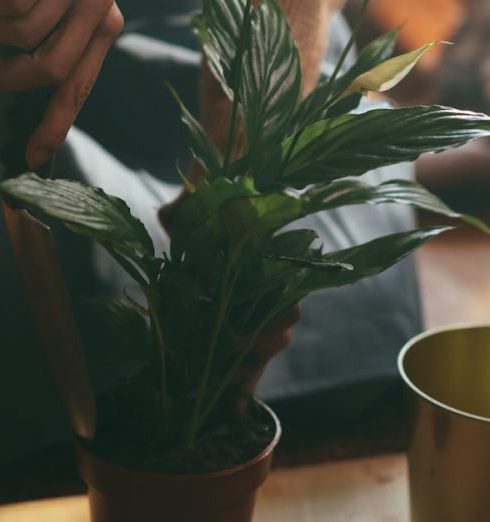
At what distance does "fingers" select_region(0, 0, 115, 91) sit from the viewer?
0.63 metres

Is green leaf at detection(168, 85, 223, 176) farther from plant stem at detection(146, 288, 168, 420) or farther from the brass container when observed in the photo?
the brass container

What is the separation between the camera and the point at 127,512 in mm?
706

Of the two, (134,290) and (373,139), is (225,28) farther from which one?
(134,290)

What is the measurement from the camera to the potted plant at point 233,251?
607 millimetres

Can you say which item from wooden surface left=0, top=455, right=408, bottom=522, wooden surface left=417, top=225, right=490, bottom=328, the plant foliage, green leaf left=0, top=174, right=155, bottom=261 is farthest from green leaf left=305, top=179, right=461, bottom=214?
wooden surface left=417, top=225, right=490, bottom=328

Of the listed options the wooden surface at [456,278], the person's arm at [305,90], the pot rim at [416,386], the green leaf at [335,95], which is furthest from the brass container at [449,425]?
the wooden surface at [456,278]

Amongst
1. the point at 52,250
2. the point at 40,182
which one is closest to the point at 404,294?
the point at 52,250

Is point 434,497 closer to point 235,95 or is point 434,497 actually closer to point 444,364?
point 444,364

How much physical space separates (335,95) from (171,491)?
0.30 m

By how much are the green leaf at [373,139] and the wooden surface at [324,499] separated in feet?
1.14

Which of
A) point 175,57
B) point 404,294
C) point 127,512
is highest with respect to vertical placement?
point 175,57

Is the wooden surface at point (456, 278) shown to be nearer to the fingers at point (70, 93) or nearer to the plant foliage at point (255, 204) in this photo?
the plant foliage at point (255, 204)

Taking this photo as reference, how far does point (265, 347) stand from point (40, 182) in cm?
29

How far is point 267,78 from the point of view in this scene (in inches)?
26.8
